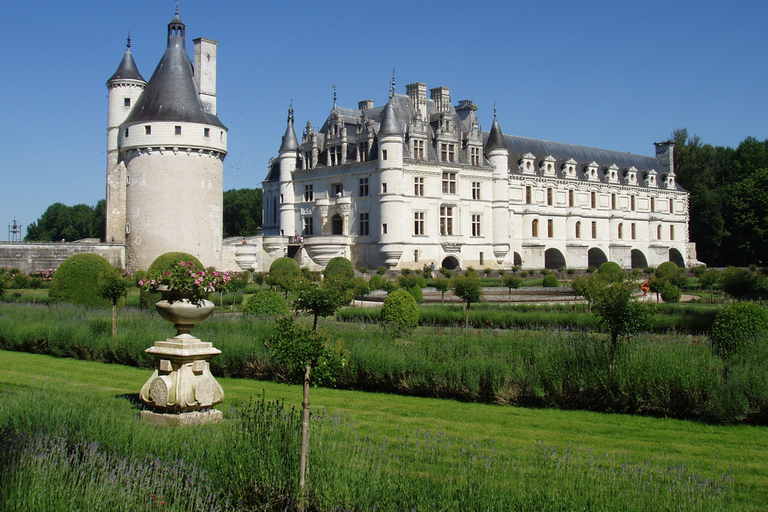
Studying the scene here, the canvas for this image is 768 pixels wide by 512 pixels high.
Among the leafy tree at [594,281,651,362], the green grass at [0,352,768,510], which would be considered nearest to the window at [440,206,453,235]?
the leafy tree at [594,281,651,362]

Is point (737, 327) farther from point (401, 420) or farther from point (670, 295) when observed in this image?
point (670, 295)

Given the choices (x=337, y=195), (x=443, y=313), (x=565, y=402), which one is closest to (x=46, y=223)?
(x=337, y=195)

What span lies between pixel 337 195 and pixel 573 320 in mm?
26080

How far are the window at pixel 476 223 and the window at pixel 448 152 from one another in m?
3.76

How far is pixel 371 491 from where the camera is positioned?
5.08 metres

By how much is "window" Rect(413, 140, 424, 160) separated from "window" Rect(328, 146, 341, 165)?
4.78m

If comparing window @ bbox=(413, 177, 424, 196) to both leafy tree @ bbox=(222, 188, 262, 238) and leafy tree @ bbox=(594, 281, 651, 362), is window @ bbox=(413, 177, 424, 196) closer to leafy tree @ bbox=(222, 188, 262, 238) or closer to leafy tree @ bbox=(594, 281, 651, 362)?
leafy tree @ bbox=(594, 281, 651, 362)

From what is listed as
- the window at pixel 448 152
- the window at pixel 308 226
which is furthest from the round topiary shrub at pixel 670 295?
the window at pixel 308 226

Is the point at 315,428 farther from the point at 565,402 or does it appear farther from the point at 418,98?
the point at 418,98

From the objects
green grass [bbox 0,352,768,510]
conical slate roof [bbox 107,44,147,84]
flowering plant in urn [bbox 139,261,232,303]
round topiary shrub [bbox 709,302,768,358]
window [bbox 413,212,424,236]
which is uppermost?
conical slate roof [bbox 107,44,147,84]

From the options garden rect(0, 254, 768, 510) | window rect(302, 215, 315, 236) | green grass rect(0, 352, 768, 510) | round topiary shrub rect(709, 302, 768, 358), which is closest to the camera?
garden rect(0, 254, 768, 510)

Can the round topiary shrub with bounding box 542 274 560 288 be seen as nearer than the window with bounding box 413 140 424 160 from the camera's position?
Yes

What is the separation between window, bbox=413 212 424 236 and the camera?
40.6 meters

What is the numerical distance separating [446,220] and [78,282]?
84.2 feet
